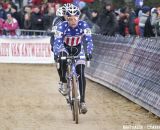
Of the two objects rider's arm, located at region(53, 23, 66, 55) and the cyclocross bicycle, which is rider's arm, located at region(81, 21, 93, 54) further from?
rider's arm, located at region(53, 23, 66, 55)

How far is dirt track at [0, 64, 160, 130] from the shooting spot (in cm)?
1105

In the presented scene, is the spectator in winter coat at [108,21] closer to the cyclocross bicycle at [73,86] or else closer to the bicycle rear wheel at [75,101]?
the cyclocross bicycle at [73,86]

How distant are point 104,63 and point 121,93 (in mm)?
2679

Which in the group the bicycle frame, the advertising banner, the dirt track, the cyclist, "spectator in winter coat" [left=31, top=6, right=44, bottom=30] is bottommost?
the advertising banner

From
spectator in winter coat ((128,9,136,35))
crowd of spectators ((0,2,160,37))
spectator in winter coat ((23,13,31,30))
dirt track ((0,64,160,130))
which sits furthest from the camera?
spectator in winter coat ((23,13,31,30))

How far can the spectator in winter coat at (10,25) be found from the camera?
24.7 m

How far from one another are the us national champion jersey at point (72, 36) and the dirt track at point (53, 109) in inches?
54.3

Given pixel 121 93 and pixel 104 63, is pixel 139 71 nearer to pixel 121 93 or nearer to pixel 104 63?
pixel 121 93

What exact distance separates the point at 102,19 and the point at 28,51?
318cm

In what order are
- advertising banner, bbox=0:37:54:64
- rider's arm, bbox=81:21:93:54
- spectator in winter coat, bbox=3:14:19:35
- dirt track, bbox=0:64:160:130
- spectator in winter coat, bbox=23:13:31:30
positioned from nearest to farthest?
dirt track, bbox=0:64:160:130 < rider's arm, bbox=81:21:93:54 < advertising banner, bbox=0:37:54:64 < spectator in winter coat, bbox=3:14:19:35 < spectator in winter coat, bbox=23:13:31:30

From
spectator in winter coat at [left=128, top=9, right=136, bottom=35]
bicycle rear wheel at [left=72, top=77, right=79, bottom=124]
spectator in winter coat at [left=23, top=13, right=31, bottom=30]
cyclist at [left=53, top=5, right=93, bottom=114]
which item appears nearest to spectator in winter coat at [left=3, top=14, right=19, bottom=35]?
spectator in winter coat at [left=23, top=13, right=31, bottom=30]

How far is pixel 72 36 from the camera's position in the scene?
1174cm

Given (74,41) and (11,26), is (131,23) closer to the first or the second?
(11,26)

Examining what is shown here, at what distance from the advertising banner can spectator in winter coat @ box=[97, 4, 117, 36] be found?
7.27 feet
